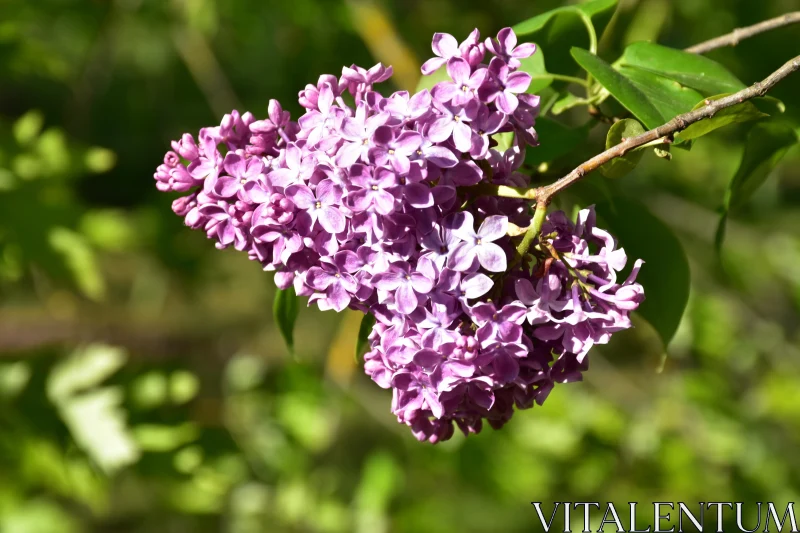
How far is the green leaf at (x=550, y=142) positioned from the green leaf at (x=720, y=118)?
144mm

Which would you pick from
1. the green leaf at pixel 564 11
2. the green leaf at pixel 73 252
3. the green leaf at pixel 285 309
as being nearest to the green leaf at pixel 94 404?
the green leaf at pixel 73 252

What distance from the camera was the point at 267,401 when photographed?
181 centimetres

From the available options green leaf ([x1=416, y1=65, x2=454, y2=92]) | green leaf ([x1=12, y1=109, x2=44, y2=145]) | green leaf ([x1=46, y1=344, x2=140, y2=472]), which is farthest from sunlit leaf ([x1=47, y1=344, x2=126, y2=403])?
green leaf ([x1=416, y1=65, x2=454, y2=92])

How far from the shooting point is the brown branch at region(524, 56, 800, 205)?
1.87 ft

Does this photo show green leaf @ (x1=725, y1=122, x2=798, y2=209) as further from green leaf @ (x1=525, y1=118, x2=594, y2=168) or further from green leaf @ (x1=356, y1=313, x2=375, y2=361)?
green leaf @ (x1=356, y1=313, x2=375, y2=361)

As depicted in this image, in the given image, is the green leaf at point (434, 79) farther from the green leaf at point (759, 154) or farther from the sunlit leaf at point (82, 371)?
the sunlit leaf at point (82, 371)

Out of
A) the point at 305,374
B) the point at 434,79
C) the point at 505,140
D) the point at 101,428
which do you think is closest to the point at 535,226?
the point at 505,140

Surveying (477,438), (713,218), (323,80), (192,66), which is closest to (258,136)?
(323,80)

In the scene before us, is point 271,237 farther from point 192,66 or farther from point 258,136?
point 192,66

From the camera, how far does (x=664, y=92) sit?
2.24 feet

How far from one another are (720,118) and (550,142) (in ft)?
0.56

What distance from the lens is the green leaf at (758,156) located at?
29.5 inches

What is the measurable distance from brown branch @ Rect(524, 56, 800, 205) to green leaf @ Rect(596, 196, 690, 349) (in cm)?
17

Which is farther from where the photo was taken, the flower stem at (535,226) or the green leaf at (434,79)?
the green leaf at (434,79)
